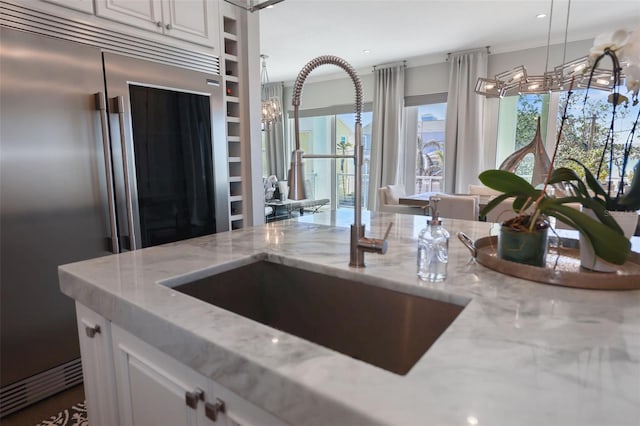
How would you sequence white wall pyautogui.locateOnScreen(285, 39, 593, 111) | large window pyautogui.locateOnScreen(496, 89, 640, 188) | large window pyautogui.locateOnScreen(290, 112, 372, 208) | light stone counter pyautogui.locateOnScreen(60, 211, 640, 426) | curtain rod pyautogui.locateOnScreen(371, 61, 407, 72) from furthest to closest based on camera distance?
large window pyautogui.locateOnScreen(290, 112, 372, 208), curtain rod pyautogui.locateOnScreen(371, 61, 407, 72), white wall pyautogui.locateOnScreen(285, 39, 593, 111), large window pyautogui.locateOnScreen(496, 89, 640, 188), light stone counter pyautogui.locateOnScreen(60, 211, 640, 426)

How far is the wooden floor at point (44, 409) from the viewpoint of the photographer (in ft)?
5.48

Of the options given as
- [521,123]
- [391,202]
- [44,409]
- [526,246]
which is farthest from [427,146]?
[44,409]

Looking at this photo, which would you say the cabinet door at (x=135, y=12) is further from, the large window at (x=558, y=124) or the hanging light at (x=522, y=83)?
the large window at (x=558, y=124)

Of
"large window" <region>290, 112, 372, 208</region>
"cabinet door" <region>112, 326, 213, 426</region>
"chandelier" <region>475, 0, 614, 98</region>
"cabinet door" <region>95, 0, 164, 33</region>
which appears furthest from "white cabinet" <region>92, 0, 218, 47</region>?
"large window" <region>290, 112, 372, 208</region>

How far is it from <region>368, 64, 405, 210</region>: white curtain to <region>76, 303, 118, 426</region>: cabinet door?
17.6 feet

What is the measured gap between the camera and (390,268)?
106 cm

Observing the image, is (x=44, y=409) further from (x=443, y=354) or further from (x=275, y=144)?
(x=275, y=144)

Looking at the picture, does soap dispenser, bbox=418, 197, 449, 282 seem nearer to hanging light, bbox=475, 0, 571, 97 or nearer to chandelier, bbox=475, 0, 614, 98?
chandelier, bbox=475, 0, 614, 98

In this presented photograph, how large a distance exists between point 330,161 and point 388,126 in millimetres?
1611

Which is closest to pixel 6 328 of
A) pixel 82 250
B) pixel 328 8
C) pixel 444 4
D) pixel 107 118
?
pixel 82 250

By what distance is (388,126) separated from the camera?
596cm

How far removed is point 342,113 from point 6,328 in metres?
6.00

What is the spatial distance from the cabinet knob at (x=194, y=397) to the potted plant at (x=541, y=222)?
0.87 m

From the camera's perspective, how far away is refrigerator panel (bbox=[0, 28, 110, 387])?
1567mm
